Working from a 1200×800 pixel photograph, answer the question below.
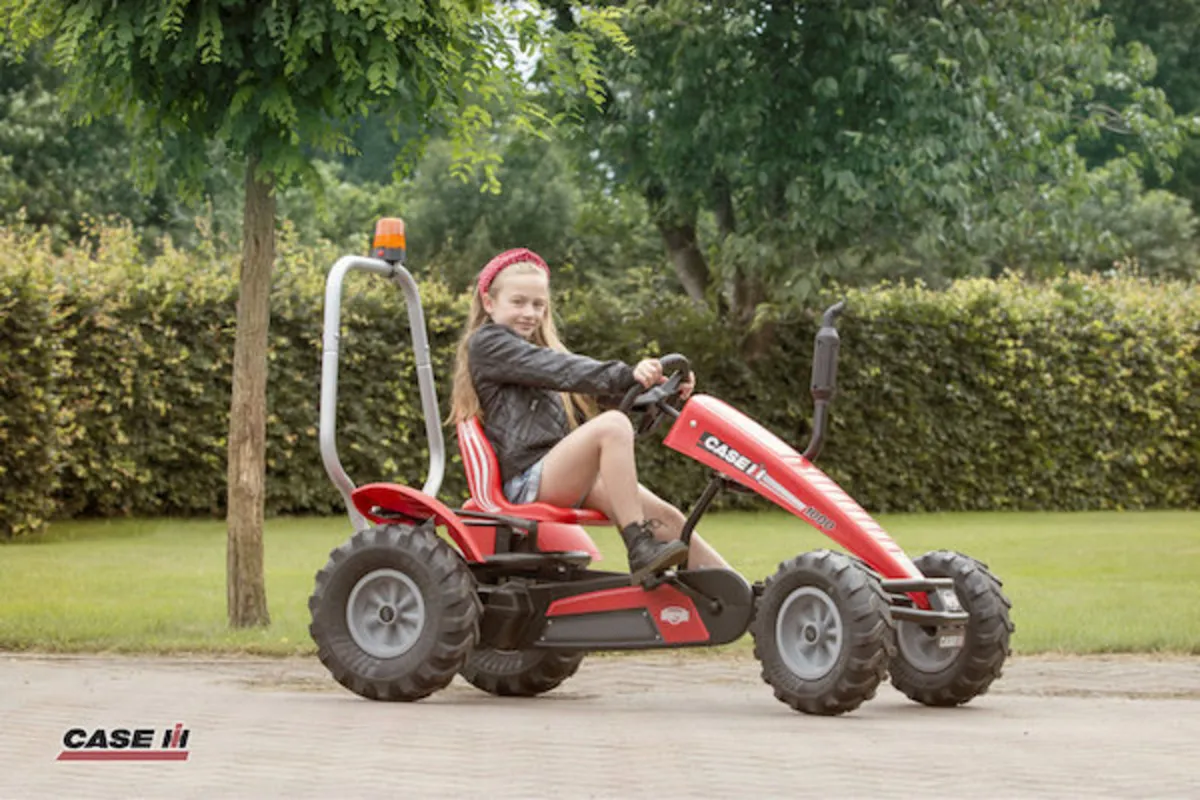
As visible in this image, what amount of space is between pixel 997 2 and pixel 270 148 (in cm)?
1116

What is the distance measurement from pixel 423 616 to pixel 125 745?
159 cm

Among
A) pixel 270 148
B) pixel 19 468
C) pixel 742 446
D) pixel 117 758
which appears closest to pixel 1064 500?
pixel 19 468

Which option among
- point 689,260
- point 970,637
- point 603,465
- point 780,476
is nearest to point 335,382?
point 603,465

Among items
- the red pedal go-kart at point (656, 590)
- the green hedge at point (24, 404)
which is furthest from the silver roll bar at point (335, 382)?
the green hedge at point (24, 404)

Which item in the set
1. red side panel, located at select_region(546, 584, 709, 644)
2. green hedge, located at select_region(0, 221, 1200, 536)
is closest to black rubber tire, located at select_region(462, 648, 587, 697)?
red side panel, located at select_region(546, 584, 709, 644)

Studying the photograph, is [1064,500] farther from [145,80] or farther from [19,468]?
[145,80]

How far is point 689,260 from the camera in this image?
78.6 feet

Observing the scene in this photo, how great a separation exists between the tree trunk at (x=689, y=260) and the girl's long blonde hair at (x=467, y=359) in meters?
15.5

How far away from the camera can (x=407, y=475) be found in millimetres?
→ 20281

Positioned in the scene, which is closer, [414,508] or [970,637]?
[970,637]

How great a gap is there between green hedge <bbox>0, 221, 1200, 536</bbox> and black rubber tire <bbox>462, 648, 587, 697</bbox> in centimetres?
1019

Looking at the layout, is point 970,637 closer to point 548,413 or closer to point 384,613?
point 548,413

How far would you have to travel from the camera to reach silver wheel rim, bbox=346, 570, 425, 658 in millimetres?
7742

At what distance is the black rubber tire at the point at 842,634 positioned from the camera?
6.97 meters
